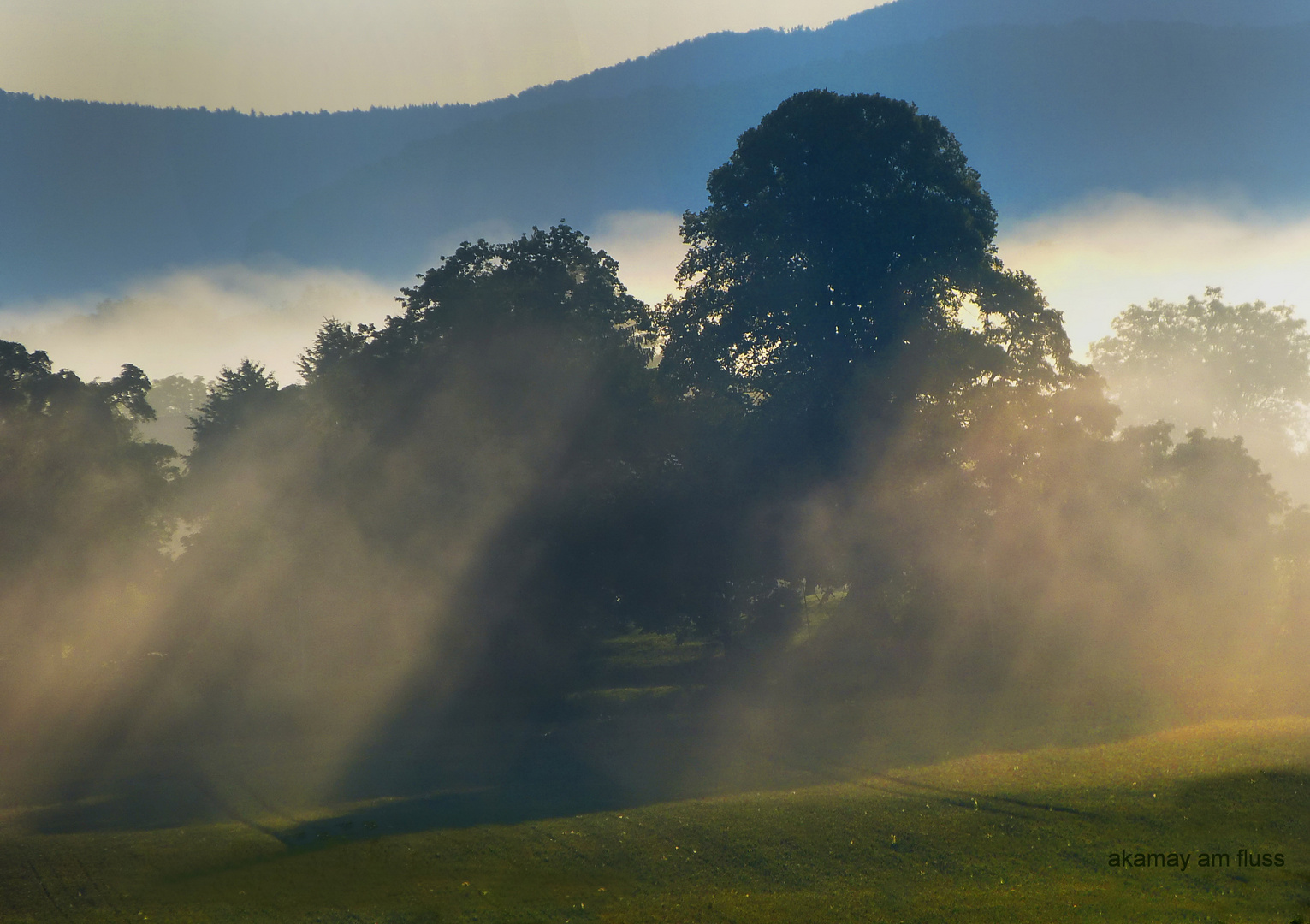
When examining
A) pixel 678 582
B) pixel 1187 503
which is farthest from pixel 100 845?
pixel 1187 503

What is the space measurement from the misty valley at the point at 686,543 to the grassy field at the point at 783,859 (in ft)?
19.2

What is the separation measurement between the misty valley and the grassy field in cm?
584

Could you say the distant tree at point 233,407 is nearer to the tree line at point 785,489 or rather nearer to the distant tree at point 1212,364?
the tree line at point 785,489

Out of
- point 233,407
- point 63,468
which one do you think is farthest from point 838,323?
point 233,407

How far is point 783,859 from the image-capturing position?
2228 centimetres

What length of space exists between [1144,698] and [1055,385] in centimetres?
1655

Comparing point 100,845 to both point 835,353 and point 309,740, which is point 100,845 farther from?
point 835,353

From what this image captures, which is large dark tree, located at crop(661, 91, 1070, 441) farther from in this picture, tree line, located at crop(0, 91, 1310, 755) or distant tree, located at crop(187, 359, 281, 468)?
distant tree, located at crop(187, 359, 281, 468)

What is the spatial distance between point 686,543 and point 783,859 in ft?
85.6

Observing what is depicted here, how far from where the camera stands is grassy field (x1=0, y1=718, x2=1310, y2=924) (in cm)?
1948

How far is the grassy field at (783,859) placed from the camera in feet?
63.9

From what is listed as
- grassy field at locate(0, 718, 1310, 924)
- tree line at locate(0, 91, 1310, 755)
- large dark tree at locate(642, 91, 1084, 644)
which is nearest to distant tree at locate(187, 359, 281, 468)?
tree line at locate(0, 91, 1310, 755)

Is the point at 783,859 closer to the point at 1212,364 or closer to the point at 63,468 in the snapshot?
the point at 63,468

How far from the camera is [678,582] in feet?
158
